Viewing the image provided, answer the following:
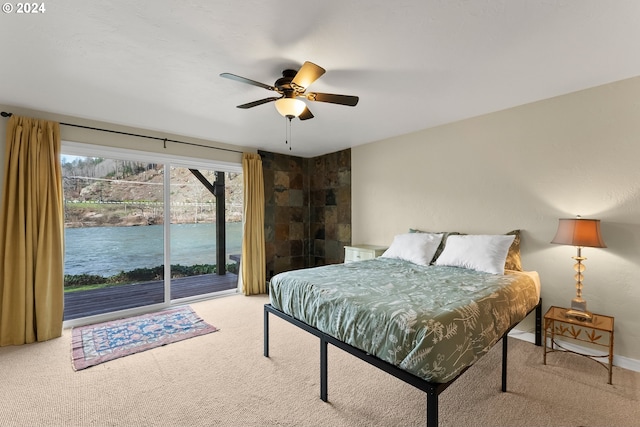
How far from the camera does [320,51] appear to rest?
1.98 m

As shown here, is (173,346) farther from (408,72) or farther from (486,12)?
(486,12)

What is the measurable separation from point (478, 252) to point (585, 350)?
1.22 m

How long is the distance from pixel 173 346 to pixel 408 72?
3.31m

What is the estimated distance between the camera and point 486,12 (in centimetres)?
161

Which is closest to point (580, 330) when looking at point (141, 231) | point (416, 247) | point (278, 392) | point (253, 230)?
point (416, 247)

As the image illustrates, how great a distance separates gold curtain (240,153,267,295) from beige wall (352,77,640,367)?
2.36 meters

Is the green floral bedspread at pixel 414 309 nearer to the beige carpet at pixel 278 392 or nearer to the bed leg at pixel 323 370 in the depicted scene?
the bed leg at pixel 323 370

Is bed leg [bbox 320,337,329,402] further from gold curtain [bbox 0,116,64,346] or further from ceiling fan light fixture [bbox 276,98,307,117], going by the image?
gold curtain [bbox 0,116,64,346]

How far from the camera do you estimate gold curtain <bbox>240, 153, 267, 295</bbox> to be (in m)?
4.57

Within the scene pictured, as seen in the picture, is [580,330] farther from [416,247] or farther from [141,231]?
[141,231]

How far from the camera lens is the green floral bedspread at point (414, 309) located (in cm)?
148

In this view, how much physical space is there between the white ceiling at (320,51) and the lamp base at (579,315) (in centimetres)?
197

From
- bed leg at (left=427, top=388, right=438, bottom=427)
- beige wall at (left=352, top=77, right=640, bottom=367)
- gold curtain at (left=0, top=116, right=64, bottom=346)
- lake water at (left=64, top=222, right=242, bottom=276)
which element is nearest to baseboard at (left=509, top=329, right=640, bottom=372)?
beige wall at (left=352, top=77, right=640, bottom=367)

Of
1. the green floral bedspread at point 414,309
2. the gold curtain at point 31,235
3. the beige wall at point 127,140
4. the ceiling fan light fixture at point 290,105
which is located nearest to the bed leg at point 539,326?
the green floral bedspread at point 414,309
